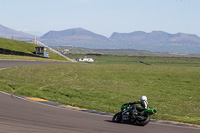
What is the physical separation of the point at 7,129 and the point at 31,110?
4.74m

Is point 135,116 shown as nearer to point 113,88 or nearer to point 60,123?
point 60,123

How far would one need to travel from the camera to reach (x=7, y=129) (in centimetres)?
1196

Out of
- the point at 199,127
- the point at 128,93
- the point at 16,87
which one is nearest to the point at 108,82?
the point at 128,93

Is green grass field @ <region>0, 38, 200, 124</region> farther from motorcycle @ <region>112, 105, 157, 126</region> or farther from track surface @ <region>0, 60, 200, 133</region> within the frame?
track surface @ <region>0, 60, 200, 133</region>

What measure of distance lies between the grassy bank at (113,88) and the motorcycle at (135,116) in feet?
8.15

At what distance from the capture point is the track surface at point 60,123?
12492 mm

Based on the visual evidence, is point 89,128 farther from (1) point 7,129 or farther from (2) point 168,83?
(2) point 168,83

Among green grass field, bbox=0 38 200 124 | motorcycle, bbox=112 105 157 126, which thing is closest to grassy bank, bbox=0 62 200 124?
green grass field, bbox=0 38 200 124

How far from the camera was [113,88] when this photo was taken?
29.6 m

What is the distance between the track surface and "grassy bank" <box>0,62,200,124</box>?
8.33 feet

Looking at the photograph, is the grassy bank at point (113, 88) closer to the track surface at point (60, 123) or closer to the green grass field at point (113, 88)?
the green grass field at point (113, 88)

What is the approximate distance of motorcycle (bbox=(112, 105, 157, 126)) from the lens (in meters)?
14.1

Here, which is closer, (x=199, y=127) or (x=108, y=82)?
(x=199, y=127)

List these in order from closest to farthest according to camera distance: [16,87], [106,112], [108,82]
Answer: [106,112] < [16,87] < [108,82]
